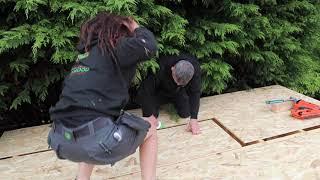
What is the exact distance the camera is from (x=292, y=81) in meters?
5.77

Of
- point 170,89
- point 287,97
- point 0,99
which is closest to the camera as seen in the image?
point 170,89

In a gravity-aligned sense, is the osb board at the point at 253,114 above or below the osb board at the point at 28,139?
Answer: above

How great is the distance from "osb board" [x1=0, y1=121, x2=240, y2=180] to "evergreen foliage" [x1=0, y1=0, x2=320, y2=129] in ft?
2.93

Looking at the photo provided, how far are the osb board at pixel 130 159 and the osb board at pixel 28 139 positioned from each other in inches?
7.1

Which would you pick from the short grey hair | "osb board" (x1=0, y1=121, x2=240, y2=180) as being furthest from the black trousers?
the short grey hair

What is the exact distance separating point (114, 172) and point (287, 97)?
8.41 ft

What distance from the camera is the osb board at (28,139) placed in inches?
152

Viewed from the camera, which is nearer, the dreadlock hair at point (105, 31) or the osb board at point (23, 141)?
the dreadlock hair at point (105, 31)

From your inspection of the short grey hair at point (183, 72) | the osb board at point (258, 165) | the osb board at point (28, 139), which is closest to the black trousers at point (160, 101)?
the osb board at point (28, 139)

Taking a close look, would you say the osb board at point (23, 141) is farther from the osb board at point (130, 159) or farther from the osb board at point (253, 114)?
the osb board at point (253, 114)

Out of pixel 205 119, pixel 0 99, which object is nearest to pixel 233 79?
pixel 205 119

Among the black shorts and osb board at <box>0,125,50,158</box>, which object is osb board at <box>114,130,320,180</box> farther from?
osb board at <box>0,125,50,158</box>

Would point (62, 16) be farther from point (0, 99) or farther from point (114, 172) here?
point (114, 172)

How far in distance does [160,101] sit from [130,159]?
43.4 inches
